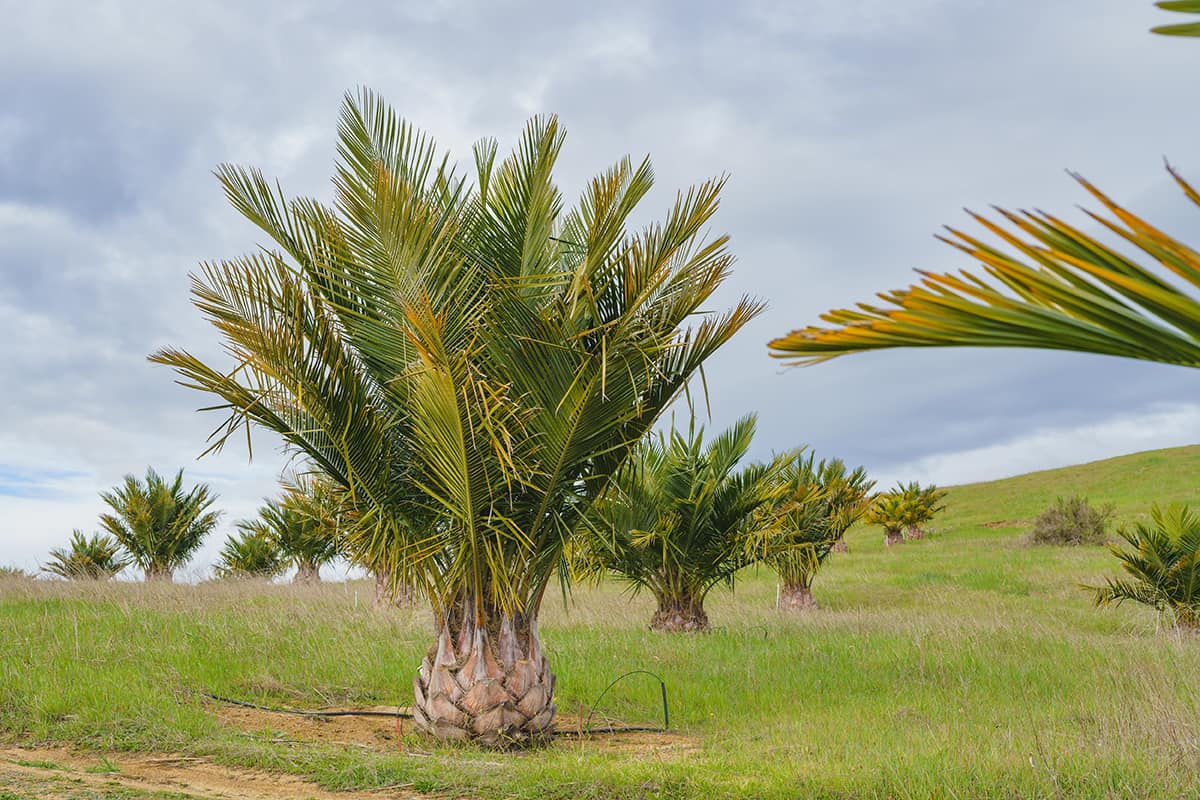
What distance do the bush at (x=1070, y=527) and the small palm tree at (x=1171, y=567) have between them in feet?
60.4

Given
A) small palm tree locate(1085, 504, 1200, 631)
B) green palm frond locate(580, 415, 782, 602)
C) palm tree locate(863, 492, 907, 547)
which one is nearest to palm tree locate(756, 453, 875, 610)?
green palm frond locate(580, 415, 782, 602)

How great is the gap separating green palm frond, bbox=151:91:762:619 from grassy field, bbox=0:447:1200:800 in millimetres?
1689

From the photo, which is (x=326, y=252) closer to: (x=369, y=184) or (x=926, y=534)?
(x=369, y=184)

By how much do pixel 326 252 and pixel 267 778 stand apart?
392 cm

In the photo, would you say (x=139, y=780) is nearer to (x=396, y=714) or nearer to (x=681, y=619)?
(x=396, y=714)

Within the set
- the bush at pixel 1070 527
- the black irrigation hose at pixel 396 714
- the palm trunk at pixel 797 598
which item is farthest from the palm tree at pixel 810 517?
the bush at pixel 1070 527

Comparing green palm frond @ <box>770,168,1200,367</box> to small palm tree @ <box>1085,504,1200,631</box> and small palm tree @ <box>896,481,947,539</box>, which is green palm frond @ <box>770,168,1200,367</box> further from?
small palm tree @ <box>896,481,947,539</box>

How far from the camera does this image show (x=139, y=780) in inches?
234

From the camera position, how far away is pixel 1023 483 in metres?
51.4

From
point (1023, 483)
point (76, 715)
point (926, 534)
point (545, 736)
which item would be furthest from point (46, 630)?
point (1023, 483)

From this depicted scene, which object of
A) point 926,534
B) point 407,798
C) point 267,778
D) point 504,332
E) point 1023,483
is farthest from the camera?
point 1023,483

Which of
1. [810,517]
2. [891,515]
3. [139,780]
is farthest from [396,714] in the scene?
[891,515]

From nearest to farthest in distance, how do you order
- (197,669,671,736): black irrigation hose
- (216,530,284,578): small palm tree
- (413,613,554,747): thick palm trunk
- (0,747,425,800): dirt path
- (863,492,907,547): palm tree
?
(0,747,425,800): dirt path → (413,613,554,747): thick palm trunk → (197,669,671,736): black irrigation hose → (216,530,284,578): small palm tree → (863,492,907,547): palm tree

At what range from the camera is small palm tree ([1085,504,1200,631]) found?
12.3 m
